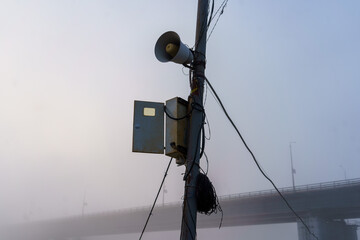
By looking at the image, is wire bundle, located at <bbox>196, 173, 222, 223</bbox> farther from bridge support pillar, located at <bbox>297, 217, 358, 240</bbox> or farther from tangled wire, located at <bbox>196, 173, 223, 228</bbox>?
bridge support pillar, located at <bbox>297, 217, 358, 240</bbox>

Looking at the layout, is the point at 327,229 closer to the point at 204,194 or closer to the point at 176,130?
the point at 204,194

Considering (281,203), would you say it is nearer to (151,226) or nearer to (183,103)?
(151,226)

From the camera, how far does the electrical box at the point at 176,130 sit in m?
4.97

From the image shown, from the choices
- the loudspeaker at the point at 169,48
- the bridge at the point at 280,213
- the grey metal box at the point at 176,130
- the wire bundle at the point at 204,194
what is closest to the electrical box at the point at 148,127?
the grey metal box at the point at 176,130

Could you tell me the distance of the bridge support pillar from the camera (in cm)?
4181

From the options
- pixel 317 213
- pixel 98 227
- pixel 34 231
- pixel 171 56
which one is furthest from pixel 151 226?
pixel 171 56

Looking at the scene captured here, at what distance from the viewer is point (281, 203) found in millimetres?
44344

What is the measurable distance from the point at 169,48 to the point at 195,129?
4.59ft

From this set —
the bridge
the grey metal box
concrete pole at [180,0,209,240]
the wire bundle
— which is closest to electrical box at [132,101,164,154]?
the grey metal box

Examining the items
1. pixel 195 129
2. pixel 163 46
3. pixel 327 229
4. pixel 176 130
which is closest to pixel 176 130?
pixel 176 130

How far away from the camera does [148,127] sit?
16.7 ft

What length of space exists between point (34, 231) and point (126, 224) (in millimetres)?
35470

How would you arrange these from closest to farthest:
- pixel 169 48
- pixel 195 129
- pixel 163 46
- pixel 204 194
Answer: pixel 204 194
pixel 195 129
pixel 169 48
pixel 163 46

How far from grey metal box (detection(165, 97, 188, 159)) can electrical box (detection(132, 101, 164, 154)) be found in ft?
0.27
